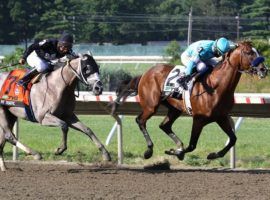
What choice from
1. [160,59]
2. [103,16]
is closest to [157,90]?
[160,59]

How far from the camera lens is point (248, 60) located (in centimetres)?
1073

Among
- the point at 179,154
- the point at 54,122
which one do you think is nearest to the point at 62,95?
the point at 54,122

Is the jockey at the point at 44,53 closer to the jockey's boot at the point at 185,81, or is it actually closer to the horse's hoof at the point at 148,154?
the jockey's boot at the point at 185,81

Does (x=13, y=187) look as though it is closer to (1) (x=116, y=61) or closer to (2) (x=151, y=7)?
(1) (x=116, y=61)

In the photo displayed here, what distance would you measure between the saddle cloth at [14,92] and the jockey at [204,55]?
2203 millimetres

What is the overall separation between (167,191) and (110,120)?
11.0 meters

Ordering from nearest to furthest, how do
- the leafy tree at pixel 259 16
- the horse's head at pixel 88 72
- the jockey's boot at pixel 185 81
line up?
the horse's head at pixel 88 72 → the jockey's boot at pixel 185 81 → the leafy tree at pixel 259 16

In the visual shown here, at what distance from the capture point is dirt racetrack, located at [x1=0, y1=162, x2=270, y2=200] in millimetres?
8398

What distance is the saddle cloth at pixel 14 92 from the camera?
11.0m

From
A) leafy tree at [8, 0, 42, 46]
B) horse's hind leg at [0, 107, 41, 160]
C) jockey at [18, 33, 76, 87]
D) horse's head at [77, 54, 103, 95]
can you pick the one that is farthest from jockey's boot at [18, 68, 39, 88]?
leafy tree at [8, 0, 42, 46]

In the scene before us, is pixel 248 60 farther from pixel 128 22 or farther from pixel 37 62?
pixel 128 22

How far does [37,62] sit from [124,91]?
1905mm

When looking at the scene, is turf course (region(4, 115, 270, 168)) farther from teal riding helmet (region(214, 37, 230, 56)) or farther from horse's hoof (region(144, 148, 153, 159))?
teal riding helmet (region(214, 37, 230, 56))

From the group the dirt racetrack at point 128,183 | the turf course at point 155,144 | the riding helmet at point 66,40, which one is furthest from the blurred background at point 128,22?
the dirt racetrack at point 128,183
